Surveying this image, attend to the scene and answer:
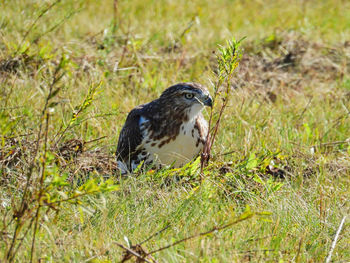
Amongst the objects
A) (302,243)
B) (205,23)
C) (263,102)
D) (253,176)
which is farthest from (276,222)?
(205,23)

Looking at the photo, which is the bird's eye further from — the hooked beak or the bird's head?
the hooked beak

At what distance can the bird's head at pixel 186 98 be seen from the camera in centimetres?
535

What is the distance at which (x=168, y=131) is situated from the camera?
5.28 metres

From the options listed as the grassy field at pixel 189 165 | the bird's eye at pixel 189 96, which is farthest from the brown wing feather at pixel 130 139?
the bird's eye at pixel 189 96

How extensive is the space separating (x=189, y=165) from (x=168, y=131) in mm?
493

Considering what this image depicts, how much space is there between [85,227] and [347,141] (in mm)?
2821

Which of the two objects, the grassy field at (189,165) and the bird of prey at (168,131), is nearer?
the grassy field at (189,165)

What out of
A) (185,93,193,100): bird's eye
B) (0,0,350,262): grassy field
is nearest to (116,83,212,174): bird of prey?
(185,93,193,100): bird's eye

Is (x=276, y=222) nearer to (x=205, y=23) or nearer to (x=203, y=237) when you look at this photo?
(x=203, y=237)

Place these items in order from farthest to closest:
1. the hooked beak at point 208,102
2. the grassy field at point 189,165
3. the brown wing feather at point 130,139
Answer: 1. the brown wing feather at point 130,139
2. the hooked beak at point 208,102
3. the grassy field at point 189,165

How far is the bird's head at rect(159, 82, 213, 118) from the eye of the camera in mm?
5348

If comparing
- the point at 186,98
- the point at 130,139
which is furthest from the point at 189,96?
the point at 130,139

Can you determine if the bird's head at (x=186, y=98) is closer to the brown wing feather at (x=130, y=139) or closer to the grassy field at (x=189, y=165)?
the brown wing feather at (x=130, y=139)

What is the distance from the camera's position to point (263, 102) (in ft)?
21.8
